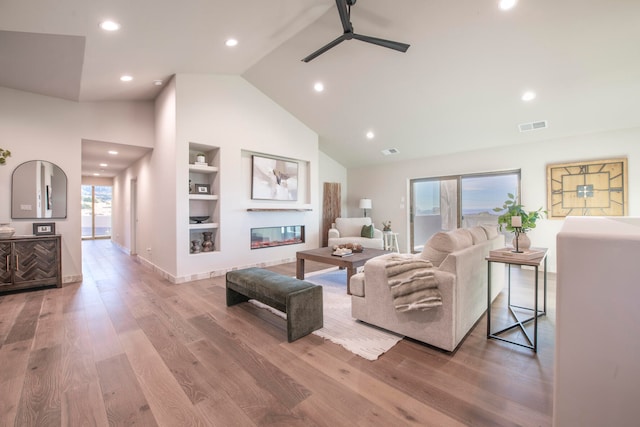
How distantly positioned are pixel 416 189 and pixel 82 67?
20.6ft

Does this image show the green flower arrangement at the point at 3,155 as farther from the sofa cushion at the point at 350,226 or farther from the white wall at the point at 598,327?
the white wall at the point at 598,327

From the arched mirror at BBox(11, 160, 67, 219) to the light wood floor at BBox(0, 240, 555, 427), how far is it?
6.02 feet

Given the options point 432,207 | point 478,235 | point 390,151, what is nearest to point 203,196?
point 478,235

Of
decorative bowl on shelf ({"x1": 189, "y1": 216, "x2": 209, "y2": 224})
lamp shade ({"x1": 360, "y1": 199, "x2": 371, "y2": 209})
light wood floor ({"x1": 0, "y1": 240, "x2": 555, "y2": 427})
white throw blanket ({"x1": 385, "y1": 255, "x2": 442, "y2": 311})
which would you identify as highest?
lamp shade ({"x1": 360, "y1": 199, "x2": 371, "y2": 209})

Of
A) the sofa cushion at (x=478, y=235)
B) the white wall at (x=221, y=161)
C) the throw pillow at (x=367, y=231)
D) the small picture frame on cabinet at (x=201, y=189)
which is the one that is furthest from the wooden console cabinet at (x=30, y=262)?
the sofa cushion at (x=478, y=235)

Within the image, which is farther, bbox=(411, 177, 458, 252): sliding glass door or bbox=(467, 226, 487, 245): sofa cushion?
bbox=(411, 177, 458, 252): sliding glass door

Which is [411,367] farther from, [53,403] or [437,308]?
[53,403]

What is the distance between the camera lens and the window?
5469 millimetres

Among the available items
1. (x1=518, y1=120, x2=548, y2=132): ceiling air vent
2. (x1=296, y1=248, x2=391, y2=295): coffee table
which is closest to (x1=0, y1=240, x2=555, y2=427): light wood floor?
(x1=296, y1=248, x2=391, y2=295): coffee table

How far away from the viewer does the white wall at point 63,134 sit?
388 centimetres

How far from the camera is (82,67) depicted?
332cm

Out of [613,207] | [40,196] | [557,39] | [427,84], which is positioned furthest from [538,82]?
[40,196]

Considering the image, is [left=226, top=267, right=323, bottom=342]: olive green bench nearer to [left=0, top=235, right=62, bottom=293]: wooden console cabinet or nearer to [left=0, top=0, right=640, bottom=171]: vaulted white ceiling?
[left=0, top=0, right=640, bottom=171]: vaulted white ceiling

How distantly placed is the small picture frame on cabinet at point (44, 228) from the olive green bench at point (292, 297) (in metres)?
3.42
